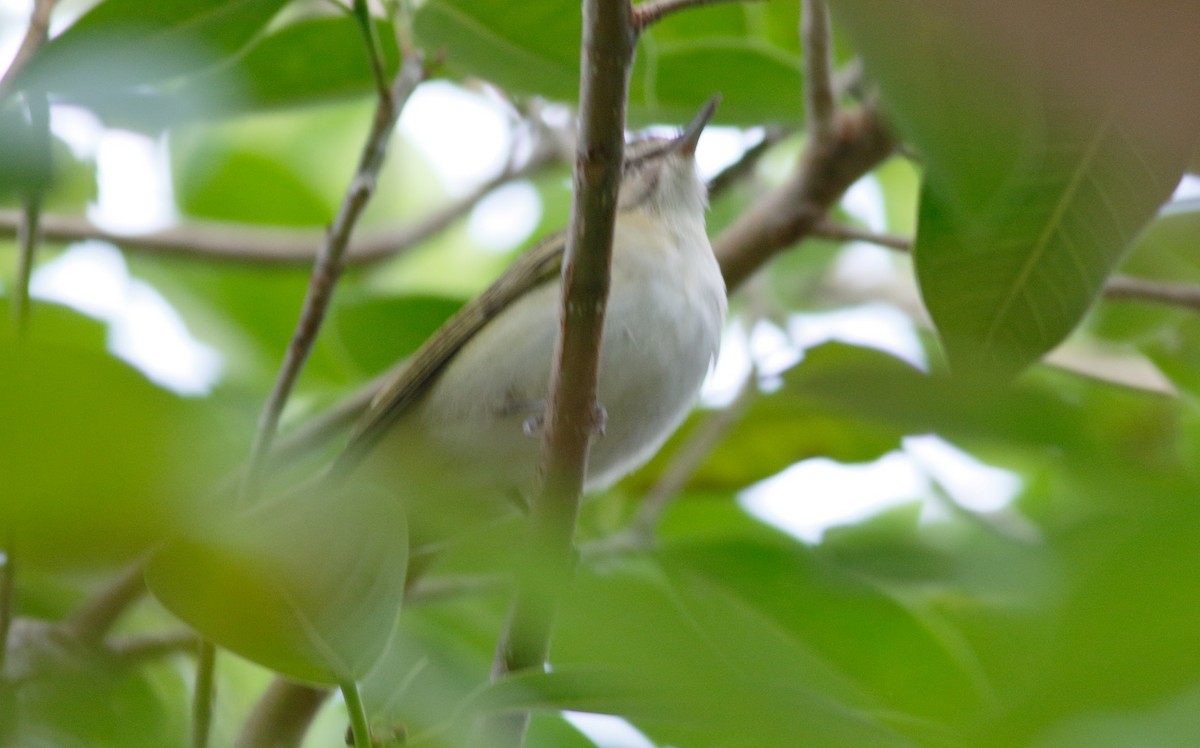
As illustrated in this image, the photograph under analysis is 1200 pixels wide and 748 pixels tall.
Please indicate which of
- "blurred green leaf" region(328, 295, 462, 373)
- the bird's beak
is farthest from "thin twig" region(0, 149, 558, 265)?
the bird's beak

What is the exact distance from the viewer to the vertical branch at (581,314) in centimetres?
163

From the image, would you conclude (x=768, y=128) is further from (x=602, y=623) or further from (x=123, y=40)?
(x=602, y=623)

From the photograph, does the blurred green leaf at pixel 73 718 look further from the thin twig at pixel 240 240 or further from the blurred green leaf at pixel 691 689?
the thin twig at pixel 240 240

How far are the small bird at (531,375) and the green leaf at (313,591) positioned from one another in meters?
1.42

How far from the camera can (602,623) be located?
3.38 feet

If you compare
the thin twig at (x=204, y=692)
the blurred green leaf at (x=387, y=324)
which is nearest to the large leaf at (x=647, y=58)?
the blurred green leaf at (x=387, y=324)

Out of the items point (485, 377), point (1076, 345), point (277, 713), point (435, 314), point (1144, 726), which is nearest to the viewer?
point (1144, 726)

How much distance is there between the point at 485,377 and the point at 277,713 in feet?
2.96

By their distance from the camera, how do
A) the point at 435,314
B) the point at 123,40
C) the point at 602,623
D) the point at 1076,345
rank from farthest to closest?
the point at 1076,345 < the point at 435,314 < the point at 123,40 < the point at 602,623

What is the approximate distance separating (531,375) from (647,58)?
79cm

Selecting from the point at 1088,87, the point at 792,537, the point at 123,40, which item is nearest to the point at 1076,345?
the point at 792,537

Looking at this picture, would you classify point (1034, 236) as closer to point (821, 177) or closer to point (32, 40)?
point (821, 177)

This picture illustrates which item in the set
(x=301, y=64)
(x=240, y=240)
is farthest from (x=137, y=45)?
(x=240, y=240)

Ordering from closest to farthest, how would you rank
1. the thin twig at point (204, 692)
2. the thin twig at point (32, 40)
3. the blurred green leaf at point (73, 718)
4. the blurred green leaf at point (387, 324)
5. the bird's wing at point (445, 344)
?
the blurred green leaf at point (73, 718)
the thin twig at point (204, 692)
the thin twig at point (32, 40)
the bird's wing at point (445, 344)
the blurred green leaf at point (387, 324)
